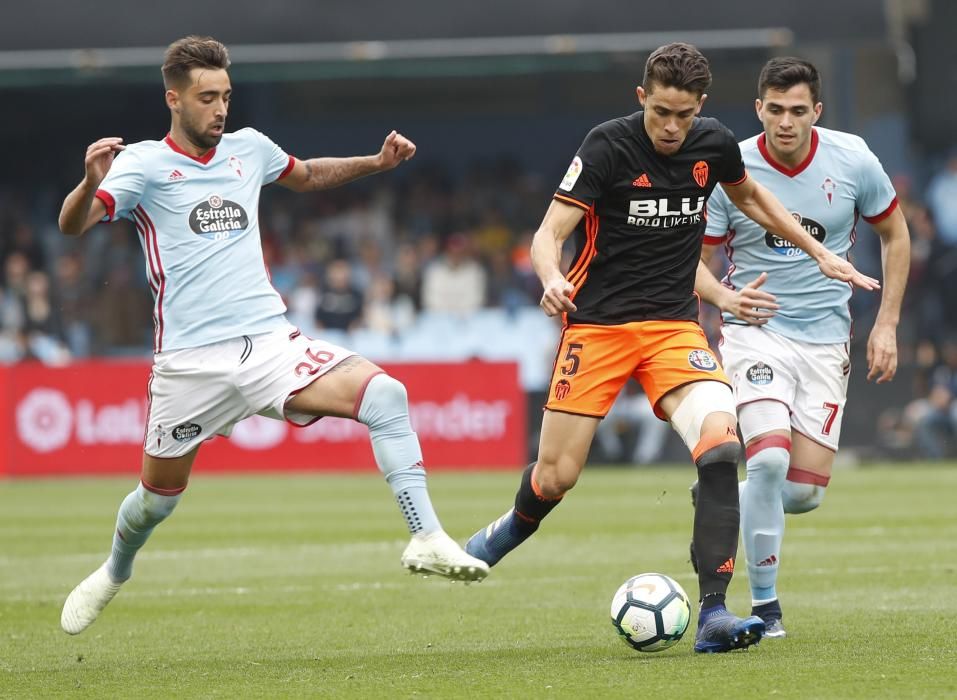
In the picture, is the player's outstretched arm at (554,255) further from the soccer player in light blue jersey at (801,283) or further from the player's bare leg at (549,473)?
the soccer player in light blue jersey at (801,283)

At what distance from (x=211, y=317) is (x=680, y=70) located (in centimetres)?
231

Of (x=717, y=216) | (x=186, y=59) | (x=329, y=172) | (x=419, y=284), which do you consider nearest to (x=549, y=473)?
(x=717, y=216)

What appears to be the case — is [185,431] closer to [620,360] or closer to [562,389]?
[562,389]

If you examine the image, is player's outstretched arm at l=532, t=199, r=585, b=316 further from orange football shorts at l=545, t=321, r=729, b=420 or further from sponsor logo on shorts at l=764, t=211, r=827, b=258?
sponsor logo on shorts at l=764, t=211, r=827, b=258

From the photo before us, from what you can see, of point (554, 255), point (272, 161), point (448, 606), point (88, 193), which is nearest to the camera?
point (88, 193)

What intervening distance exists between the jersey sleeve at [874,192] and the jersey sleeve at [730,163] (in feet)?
2.64

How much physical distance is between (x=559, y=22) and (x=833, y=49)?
150 inches

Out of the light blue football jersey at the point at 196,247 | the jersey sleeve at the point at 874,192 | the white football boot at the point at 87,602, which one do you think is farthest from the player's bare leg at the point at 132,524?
the jersey sleeve at the point at 874,192

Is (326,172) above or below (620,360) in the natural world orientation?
above

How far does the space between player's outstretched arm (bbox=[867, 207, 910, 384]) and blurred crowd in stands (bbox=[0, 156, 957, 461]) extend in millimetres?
12273

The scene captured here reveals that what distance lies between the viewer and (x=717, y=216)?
8.15 metres

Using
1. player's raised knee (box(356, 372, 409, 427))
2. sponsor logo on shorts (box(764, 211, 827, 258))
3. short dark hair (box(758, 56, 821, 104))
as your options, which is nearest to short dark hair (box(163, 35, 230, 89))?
player's raised knee (box(356, 372, 409, 427))

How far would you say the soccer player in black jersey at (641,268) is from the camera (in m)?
7.23

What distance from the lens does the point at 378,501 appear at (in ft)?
54.4
